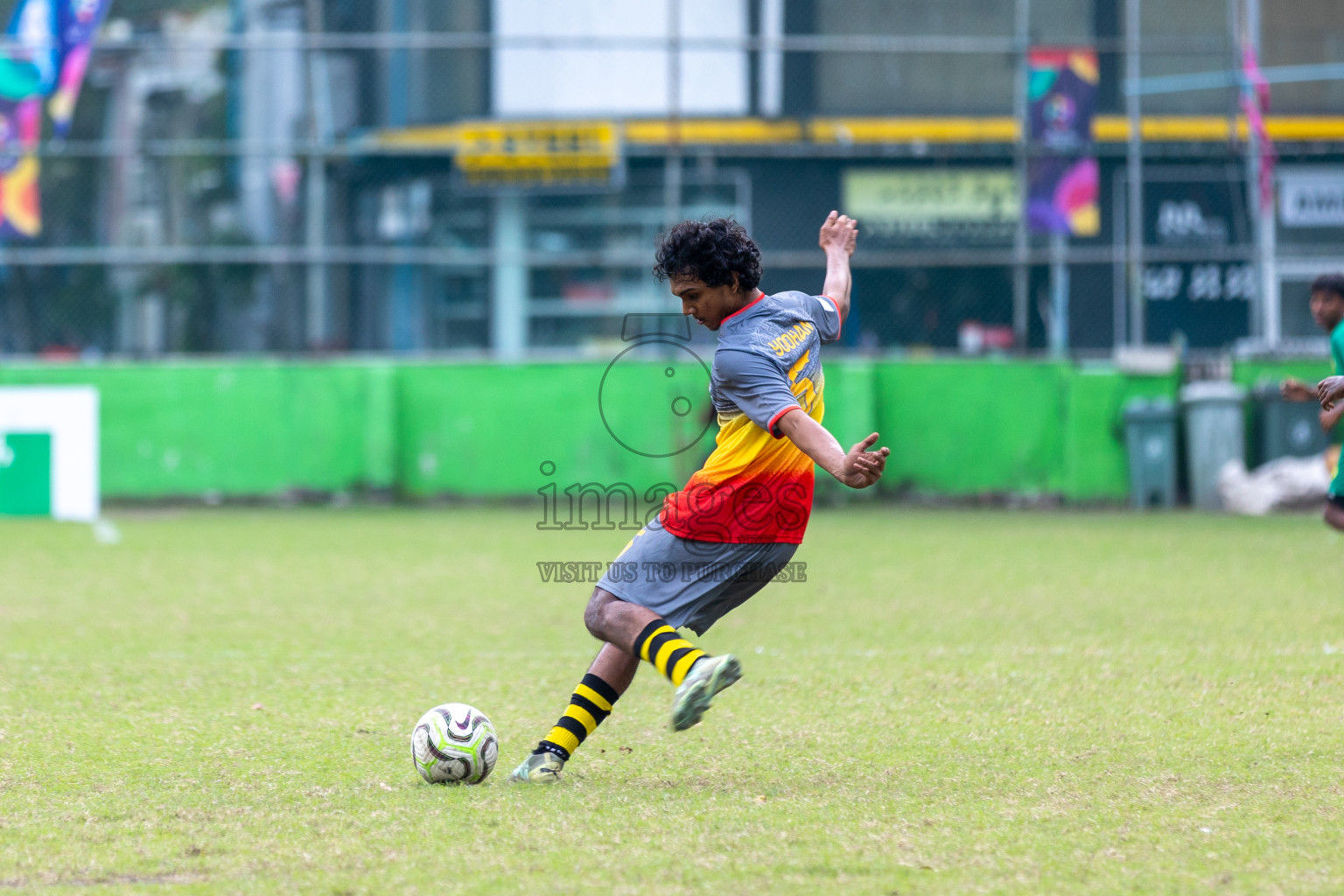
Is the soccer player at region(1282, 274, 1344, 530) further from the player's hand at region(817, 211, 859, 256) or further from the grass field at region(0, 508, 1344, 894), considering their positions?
the player's hand at region(817, 211, 859, 256)

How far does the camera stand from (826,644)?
730cm

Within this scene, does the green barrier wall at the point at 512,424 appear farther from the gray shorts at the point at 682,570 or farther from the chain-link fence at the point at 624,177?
the gray shorts at the point at 682,570

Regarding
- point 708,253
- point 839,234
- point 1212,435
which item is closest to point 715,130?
point 1212,435

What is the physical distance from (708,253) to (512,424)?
10685 millimetres

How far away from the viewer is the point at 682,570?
460 cm

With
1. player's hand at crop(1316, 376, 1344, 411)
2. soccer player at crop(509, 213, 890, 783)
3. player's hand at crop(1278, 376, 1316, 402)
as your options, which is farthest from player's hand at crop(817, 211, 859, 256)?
player's hand at crop(1278, 376, 1316, 402)

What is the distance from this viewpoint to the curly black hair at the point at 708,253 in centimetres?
437

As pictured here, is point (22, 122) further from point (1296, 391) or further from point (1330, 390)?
point (1330, 390)

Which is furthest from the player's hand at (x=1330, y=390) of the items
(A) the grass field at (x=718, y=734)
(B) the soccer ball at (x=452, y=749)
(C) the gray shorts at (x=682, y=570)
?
(B) the soccer ball at (x=452, y=749)

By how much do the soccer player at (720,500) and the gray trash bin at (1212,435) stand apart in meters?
10.6

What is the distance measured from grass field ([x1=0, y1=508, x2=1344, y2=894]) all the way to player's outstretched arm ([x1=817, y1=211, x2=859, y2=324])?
1.51 meters

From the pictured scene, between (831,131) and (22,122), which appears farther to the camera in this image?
(831,131)

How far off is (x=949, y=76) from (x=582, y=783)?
15.0 metres

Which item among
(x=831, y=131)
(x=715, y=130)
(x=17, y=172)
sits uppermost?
(x=831, y=131)
